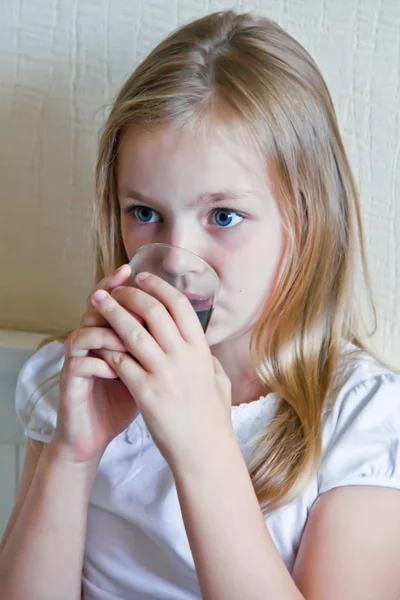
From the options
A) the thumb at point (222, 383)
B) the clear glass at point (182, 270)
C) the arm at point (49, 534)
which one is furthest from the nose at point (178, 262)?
the arm at point (49, 534)

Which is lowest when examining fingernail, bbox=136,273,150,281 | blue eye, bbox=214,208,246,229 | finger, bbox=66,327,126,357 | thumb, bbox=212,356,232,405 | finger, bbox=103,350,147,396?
thumb, bbox=212,356,232,405

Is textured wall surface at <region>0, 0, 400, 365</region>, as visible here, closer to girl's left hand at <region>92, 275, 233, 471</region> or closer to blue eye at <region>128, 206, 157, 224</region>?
blue eye at <region>128, 206, 157, 224</region>

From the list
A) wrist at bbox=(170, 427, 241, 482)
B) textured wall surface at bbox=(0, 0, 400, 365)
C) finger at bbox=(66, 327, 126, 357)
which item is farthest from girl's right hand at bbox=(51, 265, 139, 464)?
textured wall surface at bbox=(0, 0, 400, 365)

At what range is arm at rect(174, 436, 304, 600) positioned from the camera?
30.9 inches

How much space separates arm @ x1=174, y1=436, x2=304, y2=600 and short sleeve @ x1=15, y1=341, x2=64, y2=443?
0.31m

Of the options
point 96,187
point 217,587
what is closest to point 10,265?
point 96,187

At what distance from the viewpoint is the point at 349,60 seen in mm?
1090

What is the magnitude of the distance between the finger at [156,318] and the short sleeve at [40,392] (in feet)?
1.10

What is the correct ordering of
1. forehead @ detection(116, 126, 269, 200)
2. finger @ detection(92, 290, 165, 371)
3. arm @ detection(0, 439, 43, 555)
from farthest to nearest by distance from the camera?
arm @ detection(0, 439, 43, 555) → forehead @ detection(116, 126, 269, 200) → finger @ detection(92, 290, 165, 371)

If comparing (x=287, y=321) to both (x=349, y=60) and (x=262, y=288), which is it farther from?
(x=349, y=60)

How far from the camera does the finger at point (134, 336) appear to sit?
2.47ft

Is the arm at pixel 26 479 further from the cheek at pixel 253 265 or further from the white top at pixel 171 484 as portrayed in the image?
the cheek at pixel 253 265

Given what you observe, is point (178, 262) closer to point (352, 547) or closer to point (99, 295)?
point (99, 295)

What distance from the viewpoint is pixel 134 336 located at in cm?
75
